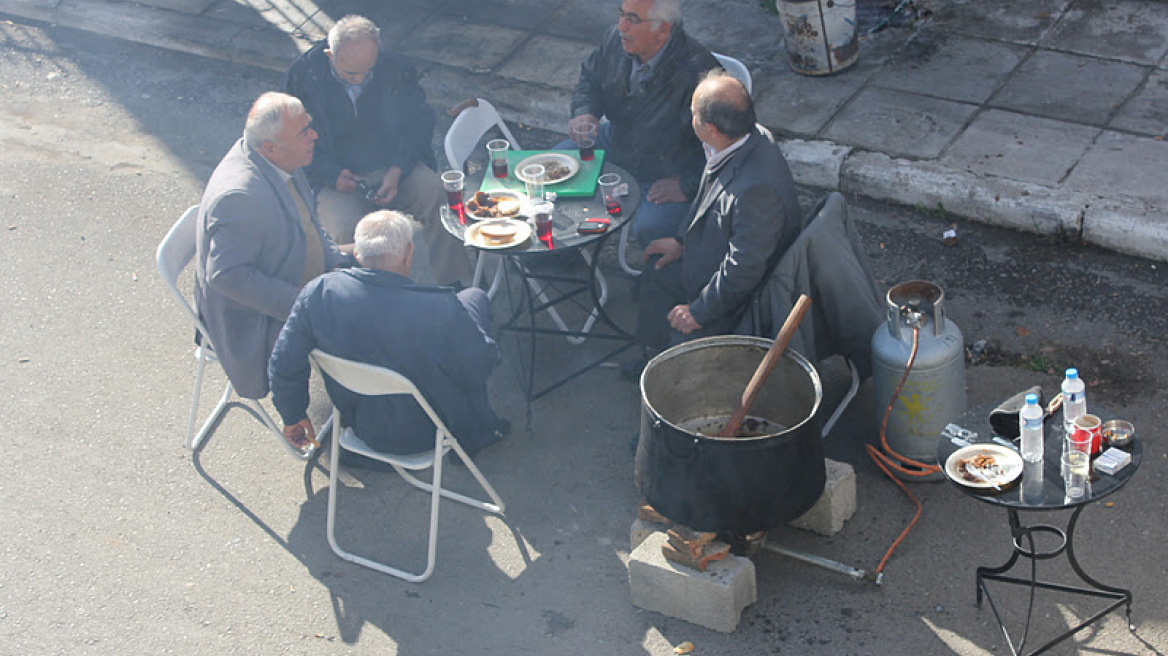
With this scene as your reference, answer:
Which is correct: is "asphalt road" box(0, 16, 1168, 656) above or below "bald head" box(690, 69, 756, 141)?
below

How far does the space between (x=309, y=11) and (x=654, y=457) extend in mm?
6620

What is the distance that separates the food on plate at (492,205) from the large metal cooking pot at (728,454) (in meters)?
1.25

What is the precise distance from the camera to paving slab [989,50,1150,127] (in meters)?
7.00

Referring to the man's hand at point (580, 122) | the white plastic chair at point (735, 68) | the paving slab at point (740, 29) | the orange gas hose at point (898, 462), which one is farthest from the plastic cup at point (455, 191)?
the paving slab at point (740, 29)

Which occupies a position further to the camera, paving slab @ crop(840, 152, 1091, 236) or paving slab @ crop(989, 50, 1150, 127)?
paving slab @ crop(989, 50, 1150, 127)

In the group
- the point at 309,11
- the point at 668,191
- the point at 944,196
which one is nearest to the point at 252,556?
the point at 668,191

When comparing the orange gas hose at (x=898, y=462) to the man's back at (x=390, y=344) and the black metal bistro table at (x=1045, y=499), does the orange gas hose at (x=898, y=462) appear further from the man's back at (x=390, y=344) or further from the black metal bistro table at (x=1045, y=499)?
the man's back at (x=390, y=344)

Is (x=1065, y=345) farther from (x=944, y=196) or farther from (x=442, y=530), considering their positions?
(x=442, y=530)

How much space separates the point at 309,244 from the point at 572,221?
4.08 ft

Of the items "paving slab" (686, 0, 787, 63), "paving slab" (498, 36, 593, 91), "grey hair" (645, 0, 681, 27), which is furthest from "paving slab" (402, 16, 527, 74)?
"grey hair" (645, 0, 681, 27)

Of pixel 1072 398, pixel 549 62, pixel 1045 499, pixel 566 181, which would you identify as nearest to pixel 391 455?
pixel 566 181

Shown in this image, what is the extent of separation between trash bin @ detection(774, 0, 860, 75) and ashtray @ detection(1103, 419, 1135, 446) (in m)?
4.15

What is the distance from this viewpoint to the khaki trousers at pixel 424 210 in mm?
6234

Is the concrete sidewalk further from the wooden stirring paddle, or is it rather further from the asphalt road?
the wooden stirring paddle
